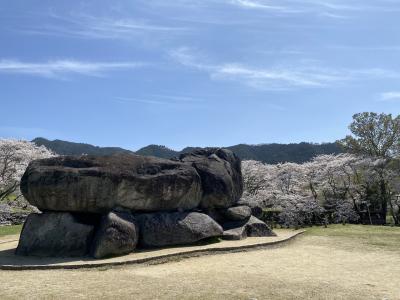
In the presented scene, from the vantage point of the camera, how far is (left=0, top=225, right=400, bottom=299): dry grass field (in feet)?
31.7

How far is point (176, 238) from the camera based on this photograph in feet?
53.1

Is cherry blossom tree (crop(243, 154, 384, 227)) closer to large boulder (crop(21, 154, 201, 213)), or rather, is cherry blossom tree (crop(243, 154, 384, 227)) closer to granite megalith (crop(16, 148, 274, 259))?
granite megalith (crop(16, 148, 274, 259))

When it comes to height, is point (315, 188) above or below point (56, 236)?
above

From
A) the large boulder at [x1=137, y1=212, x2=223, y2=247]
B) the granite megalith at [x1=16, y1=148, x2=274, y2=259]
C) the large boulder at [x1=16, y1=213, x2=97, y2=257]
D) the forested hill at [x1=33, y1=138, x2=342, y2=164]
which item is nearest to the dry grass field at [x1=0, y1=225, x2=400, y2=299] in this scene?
the large boulder at [x1=137, y1=212, x2=223, y2=247]

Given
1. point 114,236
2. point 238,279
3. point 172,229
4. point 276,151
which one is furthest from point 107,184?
point 276,151

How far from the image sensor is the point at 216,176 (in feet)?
62.8

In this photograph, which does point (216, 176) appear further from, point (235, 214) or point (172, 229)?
point (172, 229)

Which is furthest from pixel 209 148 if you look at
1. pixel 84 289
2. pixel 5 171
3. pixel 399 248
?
pixel 5 171

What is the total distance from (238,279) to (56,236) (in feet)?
23.2

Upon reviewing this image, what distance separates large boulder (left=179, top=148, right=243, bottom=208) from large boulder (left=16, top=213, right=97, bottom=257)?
5.77 meters

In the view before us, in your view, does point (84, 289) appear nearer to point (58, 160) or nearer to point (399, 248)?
point (58, 160)

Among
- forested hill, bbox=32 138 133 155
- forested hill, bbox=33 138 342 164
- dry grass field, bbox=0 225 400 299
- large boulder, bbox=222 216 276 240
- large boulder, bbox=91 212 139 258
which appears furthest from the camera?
forested hill, bbox=32 138 133 155

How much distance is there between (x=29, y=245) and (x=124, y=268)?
413cm

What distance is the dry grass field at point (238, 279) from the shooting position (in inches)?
380
